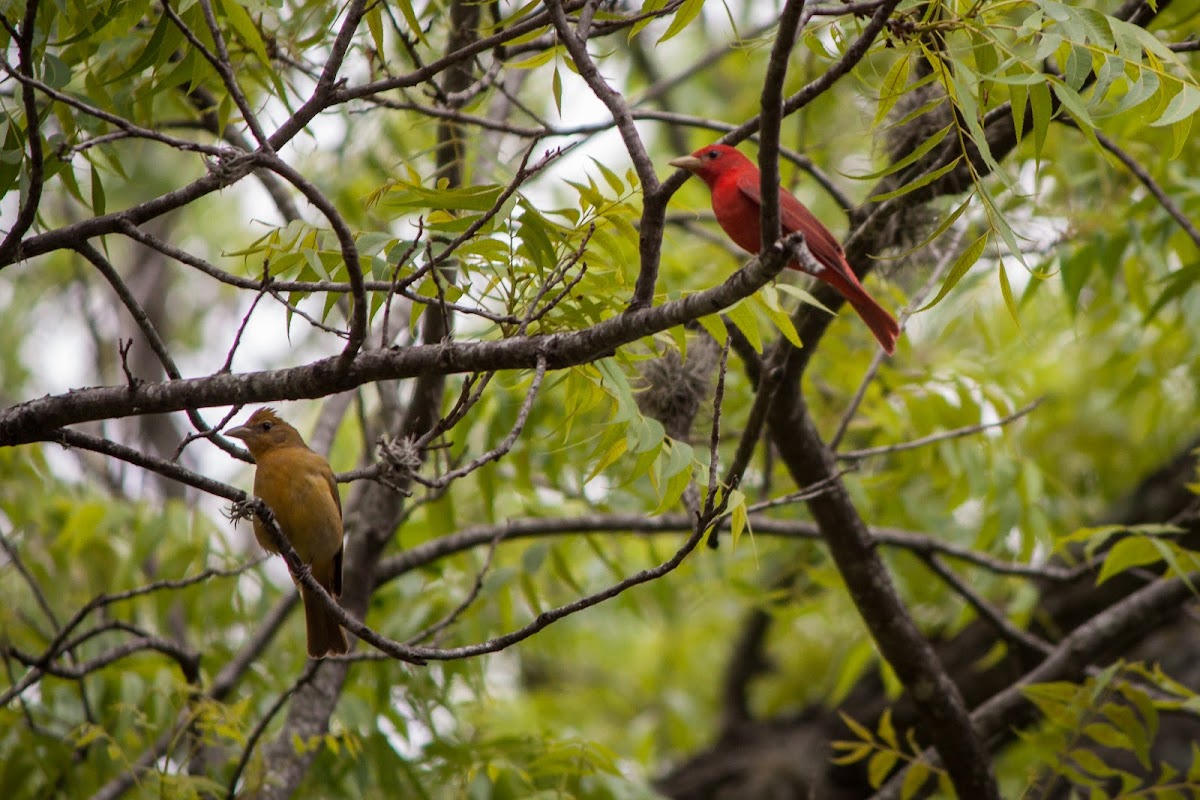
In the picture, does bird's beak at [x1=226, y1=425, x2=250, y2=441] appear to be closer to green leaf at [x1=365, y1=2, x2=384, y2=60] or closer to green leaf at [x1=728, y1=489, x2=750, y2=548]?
green leaf at [x1=365, y1=2, x2=384, y2=60]

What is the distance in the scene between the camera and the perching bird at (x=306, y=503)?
A: 13.0 ft

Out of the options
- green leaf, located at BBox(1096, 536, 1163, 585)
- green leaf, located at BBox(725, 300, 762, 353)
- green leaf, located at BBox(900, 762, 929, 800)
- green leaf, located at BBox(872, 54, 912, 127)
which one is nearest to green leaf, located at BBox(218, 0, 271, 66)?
green leaf, located at BBox(725, 300, 762, 353)

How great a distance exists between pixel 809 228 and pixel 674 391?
0.86 m

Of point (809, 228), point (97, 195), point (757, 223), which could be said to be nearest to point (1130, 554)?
point (809, 228)

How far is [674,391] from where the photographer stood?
4188mm

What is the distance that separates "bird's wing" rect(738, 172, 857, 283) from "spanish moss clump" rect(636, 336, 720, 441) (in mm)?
704

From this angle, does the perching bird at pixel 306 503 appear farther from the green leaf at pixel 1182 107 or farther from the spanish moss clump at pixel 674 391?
the green leaf at pixel 1182 107

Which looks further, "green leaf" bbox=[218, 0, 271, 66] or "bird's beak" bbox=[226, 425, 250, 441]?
"bird's beak" bbox=[226, 425, 250, 441]

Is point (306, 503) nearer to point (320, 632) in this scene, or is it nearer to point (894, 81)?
point (320, 632)

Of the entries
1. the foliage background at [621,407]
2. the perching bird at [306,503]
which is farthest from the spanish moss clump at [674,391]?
the perching bird at [306,503]

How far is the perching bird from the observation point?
3.95 metres

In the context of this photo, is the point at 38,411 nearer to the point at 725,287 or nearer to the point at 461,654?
the point at 461,654

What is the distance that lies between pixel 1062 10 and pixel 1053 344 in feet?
16.8

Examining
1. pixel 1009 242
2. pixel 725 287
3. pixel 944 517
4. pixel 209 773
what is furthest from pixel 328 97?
pixel 944 517
